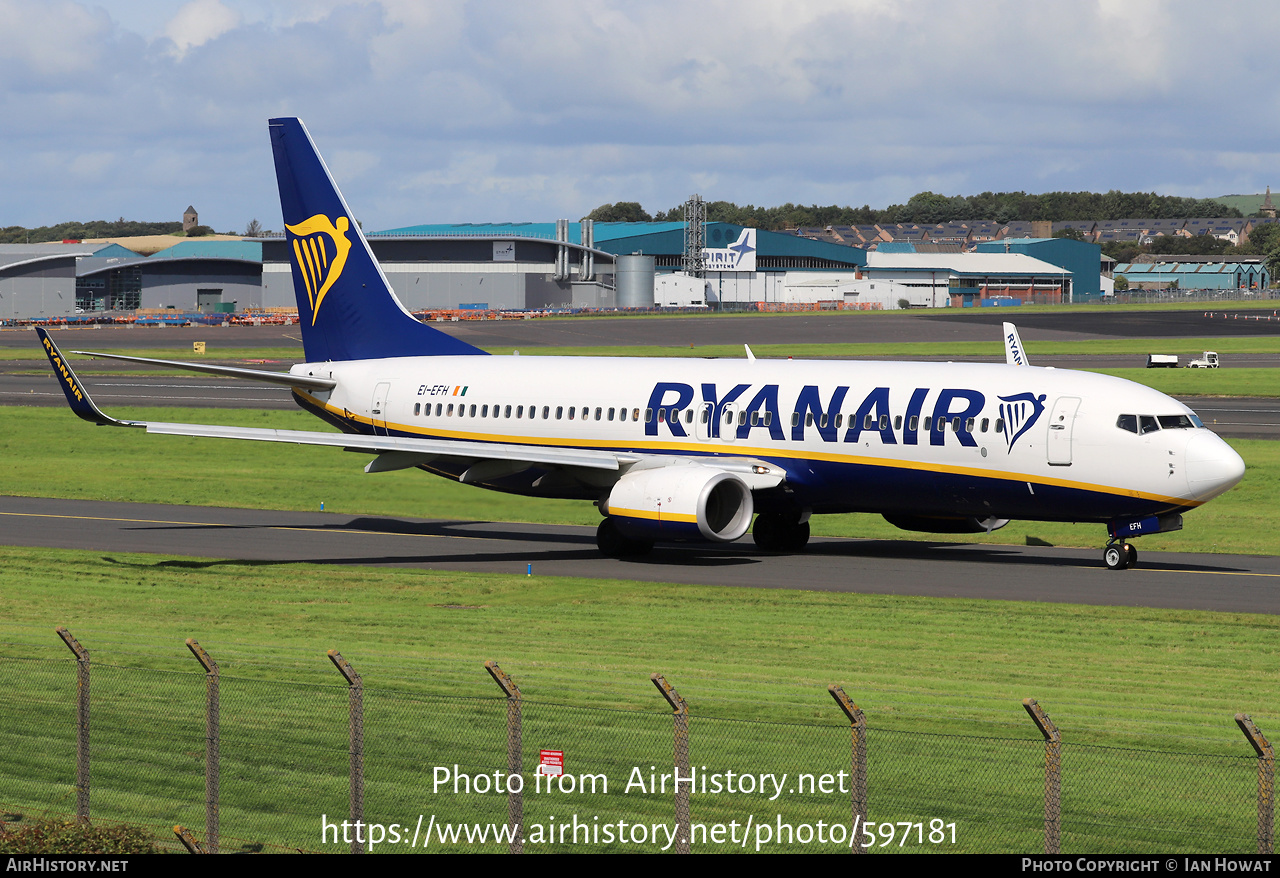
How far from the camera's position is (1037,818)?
50.5 ft

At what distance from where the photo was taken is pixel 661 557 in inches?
1515

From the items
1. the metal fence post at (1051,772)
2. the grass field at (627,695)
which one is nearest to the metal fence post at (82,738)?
the grass field at (627,695)

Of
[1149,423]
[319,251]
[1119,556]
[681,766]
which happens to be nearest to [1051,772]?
[681,766]

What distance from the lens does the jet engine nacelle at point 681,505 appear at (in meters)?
34.9

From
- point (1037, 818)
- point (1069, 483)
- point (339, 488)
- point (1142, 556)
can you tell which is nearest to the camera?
point (1037, 818)

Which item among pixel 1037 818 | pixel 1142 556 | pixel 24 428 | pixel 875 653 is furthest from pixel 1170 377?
pixel 1037 818

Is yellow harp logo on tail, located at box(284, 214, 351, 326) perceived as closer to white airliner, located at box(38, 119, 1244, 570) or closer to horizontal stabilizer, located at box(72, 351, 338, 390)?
white airliner, located at box(38, 119, 1244, 570)

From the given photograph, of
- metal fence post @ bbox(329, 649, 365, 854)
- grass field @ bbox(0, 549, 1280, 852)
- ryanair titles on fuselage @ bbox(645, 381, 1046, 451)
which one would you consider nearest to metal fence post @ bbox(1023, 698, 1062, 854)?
grass field @ bbox(0, 549, 1280, 852)

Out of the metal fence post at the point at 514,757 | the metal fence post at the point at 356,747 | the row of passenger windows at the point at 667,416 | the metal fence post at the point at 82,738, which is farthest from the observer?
the row of passenger windows at the point at 667,416

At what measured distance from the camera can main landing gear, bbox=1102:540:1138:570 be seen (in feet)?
112

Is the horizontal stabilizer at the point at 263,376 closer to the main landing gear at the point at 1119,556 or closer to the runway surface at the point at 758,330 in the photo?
the main landing gear at the point at 1119,556

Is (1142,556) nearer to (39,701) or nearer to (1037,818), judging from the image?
(1037,818)

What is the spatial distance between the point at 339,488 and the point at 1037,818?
125 feet

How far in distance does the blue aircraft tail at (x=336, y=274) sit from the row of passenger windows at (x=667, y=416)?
3.32 m
